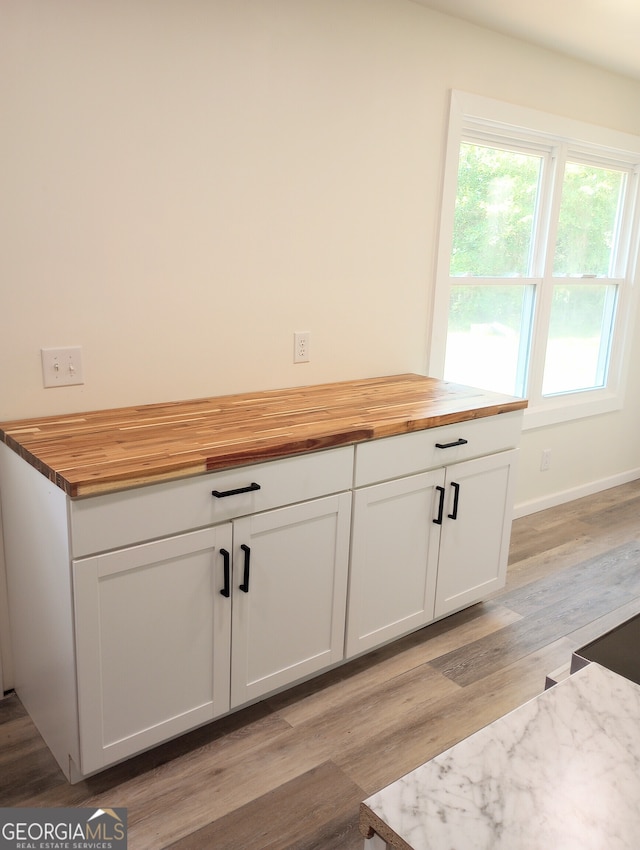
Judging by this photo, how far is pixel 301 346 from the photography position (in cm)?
266

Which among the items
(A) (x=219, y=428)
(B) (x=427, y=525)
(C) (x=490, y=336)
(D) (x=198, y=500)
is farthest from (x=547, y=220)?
(D) (x=198, y=500)

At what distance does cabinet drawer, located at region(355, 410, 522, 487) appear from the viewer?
7.22ft

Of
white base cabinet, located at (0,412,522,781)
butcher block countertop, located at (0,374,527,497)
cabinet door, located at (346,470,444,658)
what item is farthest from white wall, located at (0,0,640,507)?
cabinet door, located at (346,470,444,658)

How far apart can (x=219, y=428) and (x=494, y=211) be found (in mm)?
1976

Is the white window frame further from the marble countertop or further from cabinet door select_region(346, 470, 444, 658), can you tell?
the marble countertop

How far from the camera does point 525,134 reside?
329 centimetres

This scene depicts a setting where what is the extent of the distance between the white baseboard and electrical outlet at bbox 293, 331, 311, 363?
66.4 inches

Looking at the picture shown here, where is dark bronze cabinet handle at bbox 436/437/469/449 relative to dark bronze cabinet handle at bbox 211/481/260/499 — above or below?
above

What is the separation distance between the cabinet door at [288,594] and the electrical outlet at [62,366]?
70 centimetres

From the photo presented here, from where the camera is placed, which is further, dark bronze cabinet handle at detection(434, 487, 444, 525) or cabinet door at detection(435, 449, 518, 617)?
cabinet door at detection(435, 449, 518, 617)

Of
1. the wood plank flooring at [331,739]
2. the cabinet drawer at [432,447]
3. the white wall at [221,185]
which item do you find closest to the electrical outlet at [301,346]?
the white wall at [221,185]

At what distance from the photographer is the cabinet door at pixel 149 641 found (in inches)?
67.1

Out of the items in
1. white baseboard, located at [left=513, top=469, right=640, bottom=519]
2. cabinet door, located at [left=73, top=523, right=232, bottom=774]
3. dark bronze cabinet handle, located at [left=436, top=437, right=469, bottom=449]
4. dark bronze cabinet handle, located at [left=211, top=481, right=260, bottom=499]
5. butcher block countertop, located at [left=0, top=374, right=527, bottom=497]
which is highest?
butcher block countertop, located at [left=0, top=374, right=527, bottom=497]

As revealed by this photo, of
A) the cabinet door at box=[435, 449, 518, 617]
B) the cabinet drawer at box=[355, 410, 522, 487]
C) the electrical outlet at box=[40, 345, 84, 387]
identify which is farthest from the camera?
the cabinet door at box=[435, 449, 518, 617]
